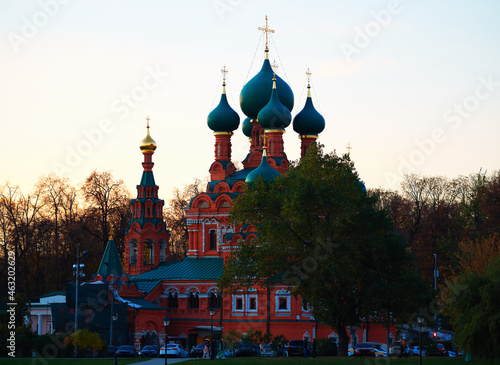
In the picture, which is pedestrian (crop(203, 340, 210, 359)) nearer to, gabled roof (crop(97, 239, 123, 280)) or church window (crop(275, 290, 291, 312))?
church window (crop(275, 290, 291, 312))

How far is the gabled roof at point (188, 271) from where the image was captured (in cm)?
5328

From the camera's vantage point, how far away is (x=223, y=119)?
186 feet

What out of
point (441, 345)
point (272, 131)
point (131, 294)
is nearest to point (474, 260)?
point (441, 345)

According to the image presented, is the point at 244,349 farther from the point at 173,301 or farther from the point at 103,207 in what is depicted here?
A: the point at 103,207

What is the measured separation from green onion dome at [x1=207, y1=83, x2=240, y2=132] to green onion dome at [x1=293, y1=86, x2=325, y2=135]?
3952mm

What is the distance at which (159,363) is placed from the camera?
3728cm

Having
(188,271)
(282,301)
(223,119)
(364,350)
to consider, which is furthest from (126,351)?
(223,119)

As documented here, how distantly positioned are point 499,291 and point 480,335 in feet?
5.65

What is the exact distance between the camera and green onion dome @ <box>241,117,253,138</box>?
60312mm

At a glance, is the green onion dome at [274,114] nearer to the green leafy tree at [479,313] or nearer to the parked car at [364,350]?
the parked car at [364,350]

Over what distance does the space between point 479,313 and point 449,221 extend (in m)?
33.2

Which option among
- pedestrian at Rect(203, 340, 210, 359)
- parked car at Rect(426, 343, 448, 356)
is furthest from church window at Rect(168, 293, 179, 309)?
parked car at Rect(426, 343, 448, 356)

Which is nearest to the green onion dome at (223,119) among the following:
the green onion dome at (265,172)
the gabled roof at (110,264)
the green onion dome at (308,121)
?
the green onion dome at (308,121)

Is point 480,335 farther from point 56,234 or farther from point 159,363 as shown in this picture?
point 56,234
